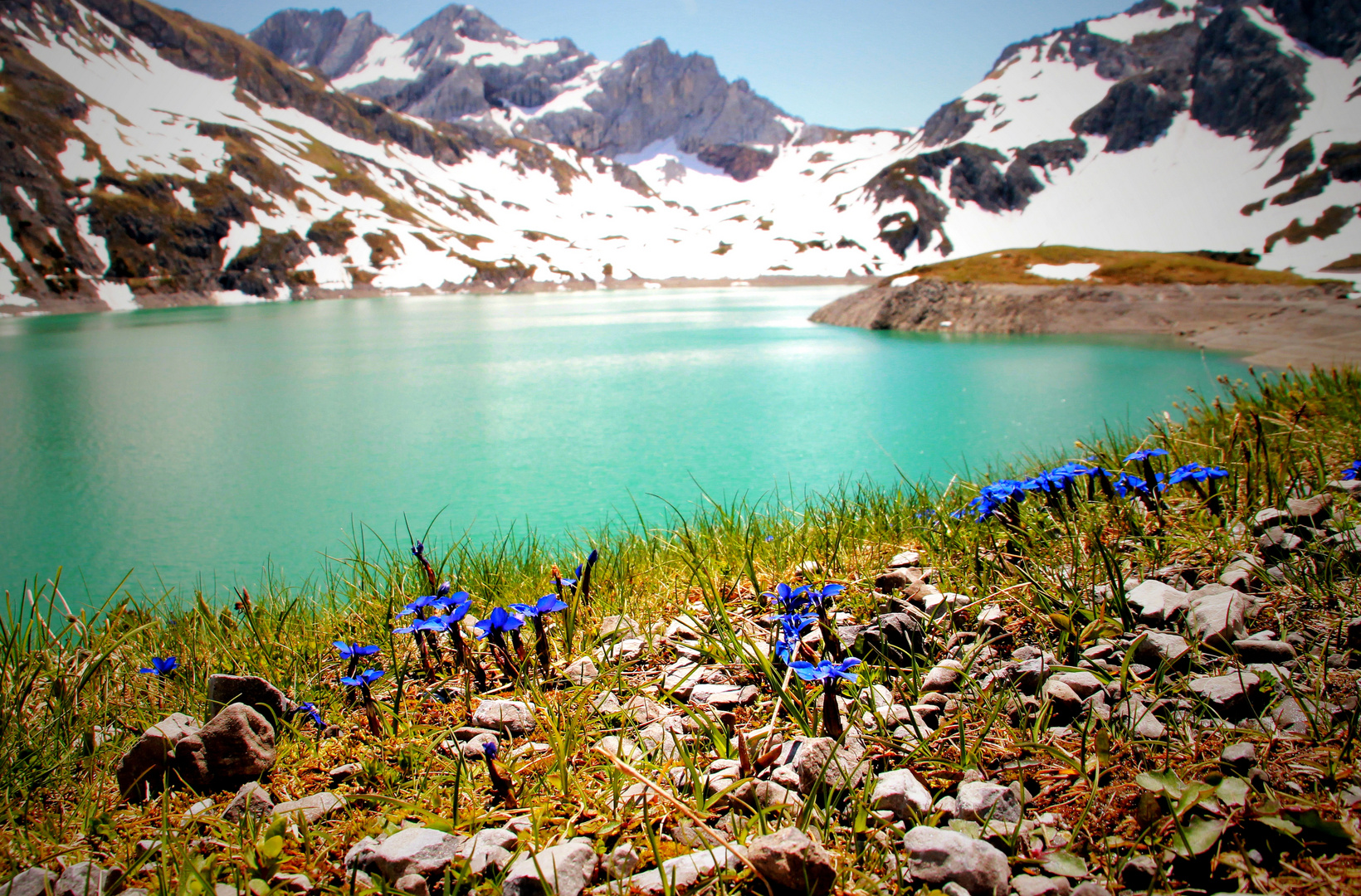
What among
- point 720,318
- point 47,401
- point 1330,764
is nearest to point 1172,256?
point 720,318

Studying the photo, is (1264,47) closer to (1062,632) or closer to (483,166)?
(1062,632)

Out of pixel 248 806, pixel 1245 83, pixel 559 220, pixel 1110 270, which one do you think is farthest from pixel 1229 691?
pixel 559 220

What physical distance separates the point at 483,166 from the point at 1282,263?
188 m

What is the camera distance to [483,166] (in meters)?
193

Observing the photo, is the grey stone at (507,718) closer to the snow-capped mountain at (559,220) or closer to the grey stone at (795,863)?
the grey stone at (795,863)

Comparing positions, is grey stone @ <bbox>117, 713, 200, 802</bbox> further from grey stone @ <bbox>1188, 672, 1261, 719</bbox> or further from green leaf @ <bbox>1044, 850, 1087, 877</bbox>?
grey stone @ <bbox>1188, 672, 1261, 719</bbox>

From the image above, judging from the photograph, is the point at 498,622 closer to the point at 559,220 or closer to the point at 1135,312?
the point at 1135,312

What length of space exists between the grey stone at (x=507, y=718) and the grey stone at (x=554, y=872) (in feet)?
1.82

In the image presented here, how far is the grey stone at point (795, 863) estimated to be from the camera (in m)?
1.25

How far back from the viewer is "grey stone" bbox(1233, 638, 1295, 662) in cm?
174

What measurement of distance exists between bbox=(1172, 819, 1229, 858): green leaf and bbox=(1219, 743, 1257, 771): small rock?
174 mm

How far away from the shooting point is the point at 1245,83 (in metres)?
108

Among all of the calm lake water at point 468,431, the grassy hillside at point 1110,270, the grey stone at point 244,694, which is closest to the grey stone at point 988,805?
the grey stone at point 244,694

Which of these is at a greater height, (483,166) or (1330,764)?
(483,166)
